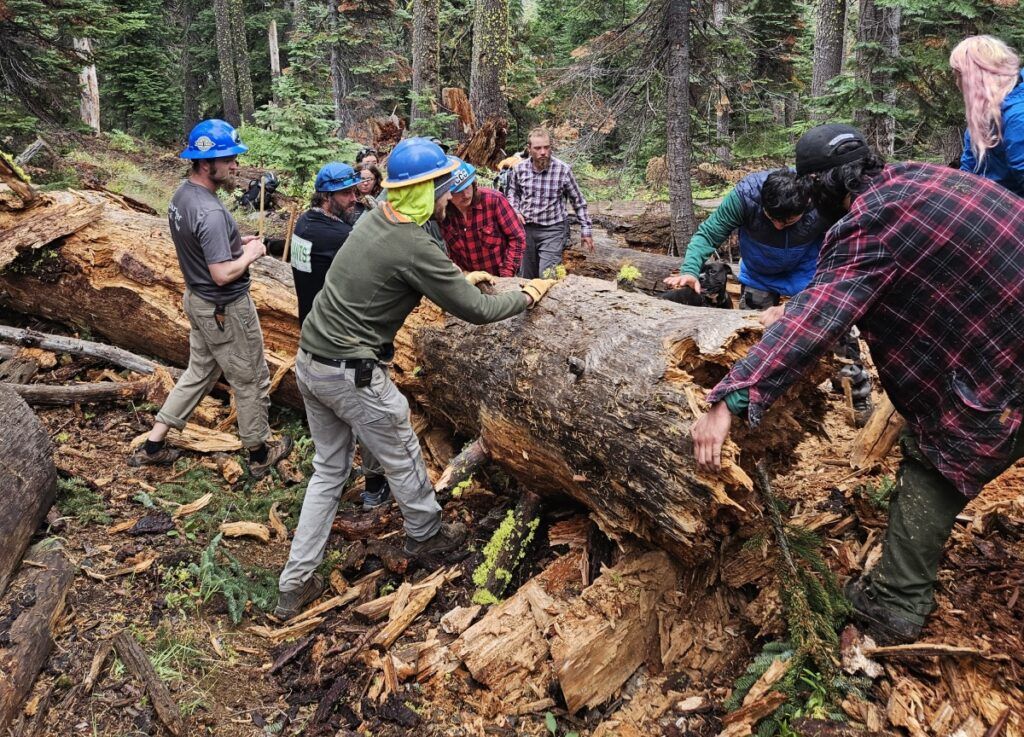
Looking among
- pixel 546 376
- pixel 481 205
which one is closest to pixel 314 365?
pixel 546 376

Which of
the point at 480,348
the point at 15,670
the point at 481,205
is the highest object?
the point at 481,205

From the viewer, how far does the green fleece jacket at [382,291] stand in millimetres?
3797

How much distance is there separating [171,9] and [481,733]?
33.3m

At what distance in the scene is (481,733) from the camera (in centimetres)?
325

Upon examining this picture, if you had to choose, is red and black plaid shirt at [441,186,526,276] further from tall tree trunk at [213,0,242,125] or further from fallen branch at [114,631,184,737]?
tall tree trunk at [213,0,242,125]

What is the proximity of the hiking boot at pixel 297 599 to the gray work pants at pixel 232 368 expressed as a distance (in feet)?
5.79

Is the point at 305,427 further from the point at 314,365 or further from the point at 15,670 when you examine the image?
the point at 15,670

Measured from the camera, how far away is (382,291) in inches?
154

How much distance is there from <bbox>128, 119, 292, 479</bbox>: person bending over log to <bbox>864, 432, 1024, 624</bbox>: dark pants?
4.59 m

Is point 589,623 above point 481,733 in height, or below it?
above

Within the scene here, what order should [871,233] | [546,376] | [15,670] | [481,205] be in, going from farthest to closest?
[481,205] → [546,376] → [15,670] → [871,233]

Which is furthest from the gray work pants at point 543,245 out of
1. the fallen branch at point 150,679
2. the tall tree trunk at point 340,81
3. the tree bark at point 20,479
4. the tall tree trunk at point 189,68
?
the tall tree trunk at point 189,68

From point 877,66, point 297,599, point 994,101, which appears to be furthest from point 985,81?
point 877,66

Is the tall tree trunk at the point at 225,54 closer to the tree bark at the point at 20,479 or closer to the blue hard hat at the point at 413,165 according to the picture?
the tree bark at the point at 20,479
